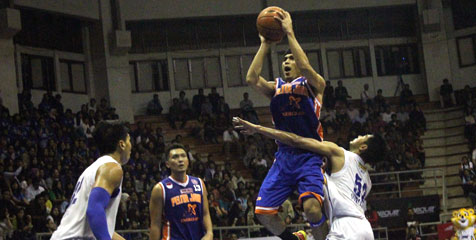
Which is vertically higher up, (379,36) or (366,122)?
(379,36)

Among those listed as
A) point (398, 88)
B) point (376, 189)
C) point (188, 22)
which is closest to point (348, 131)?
point (376, 189)

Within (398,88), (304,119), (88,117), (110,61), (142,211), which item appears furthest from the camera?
(398,88)

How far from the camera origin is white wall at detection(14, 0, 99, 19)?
81.2ft

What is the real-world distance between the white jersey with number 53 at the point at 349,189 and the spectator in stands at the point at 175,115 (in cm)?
1832

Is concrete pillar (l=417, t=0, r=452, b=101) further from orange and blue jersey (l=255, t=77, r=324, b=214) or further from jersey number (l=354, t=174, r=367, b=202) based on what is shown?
jersey number (l=354, t=174, r=367, b=202)

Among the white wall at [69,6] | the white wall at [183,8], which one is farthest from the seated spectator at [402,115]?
the white wall at [69,6]

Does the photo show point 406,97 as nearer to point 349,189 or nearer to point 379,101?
point 379,101

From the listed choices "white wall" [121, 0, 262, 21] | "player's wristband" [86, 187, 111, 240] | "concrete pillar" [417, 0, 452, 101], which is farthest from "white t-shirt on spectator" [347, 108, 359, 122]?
"player's wristband" [86, 187, 111, 240]

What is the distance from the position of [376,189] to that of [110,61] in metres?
10.7

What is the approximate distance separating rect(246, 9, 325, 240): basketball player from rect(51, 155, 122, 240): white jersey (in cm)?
249

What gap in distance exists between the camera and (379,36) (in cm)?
3019

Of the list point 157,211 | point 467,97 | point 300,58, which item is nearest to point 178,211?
point 157,211

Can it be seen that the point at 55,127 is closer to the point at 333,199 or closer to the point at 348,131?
the point at 348,131

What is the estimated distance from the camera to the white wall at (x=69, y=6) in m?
24.8
